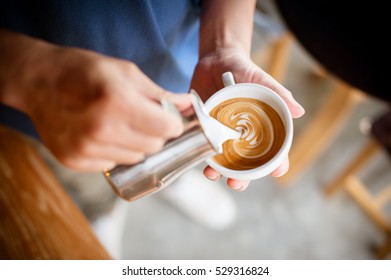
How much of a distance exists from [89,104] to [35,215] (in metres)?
0.48

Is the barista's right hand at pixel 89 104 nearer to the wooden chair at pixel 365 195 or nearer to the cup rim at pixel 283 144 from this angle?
the cup rim at pixel 283 144

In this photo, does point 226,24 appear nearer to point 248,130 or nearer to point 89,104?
point 248,130

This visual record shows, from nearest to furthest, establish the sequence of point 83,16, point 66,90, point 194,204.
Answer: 1. point 66,90
2. point 83,16
3. point 194,204

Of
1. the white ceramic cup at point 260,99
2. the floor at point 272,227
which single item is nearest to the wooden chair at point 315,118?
the floor at point 272,227

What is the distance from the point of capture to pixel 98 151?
0.41 meters

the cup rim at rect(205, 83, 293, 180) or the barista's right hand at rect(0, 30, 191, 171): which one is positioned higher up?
the barista's right hand at rect(0, 30, 191, 171)

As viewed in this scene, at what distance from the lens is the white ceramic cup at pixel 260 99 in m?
0.54

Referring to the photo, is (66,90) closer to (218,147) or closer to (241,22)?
(218,147)

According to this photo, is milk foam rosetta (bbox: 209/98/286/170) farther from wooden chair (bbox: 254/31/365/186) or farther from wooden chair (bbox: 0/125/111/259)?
wooden chair (bbox: 254/31/365/186)

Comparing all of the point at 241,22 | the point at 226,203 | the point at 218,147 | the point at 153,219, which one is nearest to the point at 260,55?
the point at 226,203

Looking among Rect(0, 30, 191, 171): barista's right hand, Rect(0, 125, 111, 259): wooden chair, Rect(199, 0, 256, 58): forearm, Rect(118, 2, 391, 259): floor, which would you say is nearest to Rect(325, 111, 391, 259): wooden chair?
Rect(118, 2, 391, 259): floor

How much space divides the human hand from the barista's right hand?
185 mm

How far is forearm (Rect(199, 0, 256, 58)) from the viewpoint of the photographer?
2.27 ft
